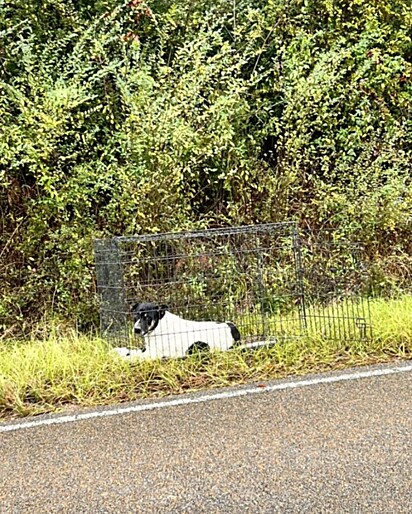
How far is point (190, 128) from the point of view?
454 centimetres

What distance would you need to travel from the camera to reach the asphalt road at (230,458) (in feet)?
6.03

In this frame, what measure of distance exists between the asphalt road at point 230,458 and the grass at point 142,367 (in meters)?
0.32

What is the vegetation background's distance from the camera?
4395 millimetres

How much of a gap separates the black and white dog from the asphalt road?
2.24 feet

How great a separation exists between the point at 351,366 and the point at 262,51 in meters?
Result: 2.98

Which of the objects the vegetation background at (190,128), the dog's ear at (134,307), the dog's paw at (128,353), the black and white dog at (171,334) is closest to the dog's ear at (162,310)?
the black and white dog at (171,334)

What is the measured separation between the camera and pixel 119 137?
14.7 ft

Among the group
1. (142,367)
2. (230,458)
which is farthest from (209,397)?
(230,458)


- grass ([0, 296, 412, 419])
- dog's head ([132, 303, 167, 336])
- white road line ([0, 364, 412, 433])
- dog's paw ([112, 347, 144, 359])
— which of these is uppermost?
dog's head ([132, 303, 167, 336])

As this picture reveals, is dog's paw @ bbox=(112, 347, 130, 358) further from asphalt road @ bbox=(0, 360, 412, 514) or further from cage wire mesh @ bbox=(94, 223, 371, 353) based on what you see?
asphalt road @ bbox=(0, 360, 412, 514)

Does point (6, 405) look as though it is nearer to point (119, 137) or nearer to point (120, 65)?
point (119, 137)

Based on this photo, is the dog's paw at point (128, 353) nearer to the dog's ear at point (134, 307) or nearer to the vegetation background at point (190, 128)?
the dog's ear at point (134, 307)

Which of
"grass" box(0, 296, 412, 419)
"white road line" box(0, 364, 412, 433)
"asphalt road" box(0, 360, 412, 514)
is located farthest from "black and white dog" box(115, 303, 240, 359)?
"asphalt road" box(0, 360, 412, 514)

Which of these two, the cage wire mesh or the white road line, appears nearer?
the white road line
